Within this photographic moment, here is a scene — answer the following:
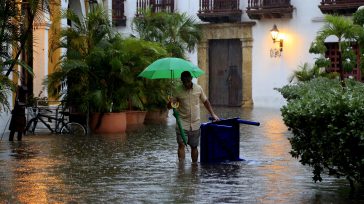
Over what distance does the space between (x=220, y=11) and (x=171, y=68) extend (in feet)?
71.6

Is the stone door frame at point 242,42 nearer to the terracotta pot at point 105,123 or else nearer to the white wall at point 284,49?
the white wall at point 284,49

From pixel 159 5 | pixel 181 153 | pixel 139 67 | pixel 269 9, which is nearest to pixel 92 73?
pixel 139 67

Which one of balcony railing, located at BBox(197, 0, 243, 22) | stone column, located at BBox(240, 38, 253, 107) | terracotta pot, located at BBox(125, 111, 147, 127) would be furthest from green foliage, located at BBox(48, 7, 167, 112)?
stone column, located at BBox(240, 38, 253, 107)

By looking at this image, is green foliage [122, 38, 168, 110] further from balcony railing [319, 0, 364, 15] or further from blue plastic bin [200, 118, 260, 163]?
balcony railing [319, 0, 364, 15]

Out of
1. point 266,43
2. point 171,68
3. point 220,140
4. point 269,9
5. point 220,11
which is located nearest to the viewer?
point 220,140

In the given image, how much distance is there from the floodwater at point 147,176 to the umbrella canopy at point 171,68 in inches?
53.2

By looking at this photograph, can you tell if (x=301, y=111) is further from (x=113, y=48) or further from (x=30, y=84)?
(x=30, y=84)

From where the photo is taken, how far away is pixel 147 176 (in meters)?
10.1

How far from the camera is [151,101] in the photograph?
20.9 m

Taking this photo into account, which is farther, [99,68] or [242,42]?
[242,42]

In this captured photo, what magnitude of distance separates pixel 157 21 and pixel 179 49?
192cm

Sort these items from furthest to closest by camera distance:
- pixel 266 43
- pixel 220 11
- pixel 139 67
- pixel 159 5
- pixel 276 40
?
pixel 159 5 < pixel 220 11 < pixel 266 43 < pixel 276 40 < pixel 139 67

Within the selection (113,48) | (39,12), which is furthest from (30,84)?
(39,12)

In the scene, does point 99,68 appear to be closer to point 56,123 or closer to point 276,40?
point 56,123
